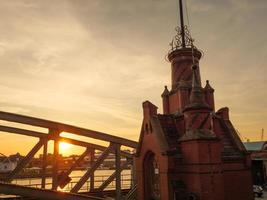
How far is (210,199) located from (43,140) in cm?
1060

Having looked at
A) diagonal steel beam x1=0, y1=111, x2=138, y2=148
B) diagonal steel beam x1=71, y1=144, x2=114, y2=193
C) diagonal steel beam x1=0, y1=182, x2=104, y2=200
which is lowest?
diagonal steel beam x1=0, y1=182, x2=104, y2=200

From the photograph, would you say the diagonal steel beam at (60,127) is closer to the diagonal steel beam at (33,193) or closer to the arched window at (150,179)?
the arched window at (150,179)

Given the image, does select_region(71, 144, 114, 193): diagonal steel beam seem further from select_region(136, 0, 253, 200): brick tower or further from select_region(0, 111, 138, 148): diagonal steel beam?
select_region(136, 0, 253, 200): brick tower

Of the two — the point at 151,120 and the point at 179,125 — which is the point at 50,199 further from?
the point at 179,125

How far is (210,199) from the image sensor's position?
47.6 ft

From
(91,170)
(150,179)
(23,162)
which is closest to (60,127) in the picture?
(23,162)

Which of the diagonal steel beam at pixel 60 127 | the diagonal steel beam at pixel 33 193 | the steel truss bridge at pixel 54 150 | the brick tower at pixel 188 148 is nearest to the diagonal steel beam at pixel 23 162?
the steel truss bridge at pixel 54 150

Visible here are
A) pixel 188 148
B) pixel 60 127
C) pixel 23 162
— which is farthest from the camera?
pixel 23 162

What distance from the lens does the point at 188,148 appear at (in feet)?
52.1

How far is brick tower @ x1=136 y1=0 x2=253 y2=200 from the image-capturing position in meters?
15.1

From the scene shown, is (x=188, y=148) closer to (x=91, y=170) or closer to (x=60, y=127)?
(x=91, y=170)

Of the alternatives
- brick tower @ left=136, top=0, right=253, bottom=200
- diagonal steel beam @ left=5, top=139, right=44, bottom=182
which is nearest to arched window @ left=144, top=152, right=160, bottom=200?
brick tower @ left=136, top=0, right=253, bottom=200

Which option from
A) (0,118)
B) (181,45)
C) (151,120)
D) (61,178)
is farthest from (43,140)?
(181,45)

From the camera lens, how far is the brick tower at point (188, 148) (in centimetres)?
1513
